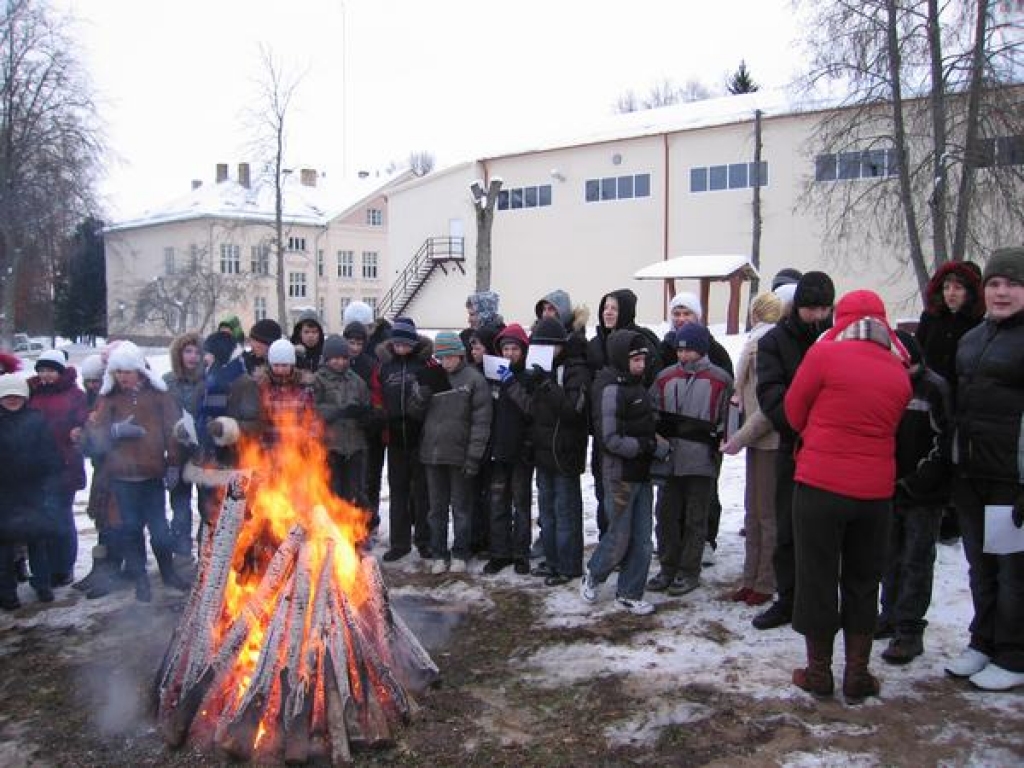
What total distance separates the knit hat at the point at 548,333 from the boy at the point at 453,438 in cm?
59

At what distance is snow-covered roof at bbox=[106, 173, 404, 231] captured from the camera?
52.0 m

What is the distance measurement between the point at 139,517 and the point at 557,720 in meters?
3.84

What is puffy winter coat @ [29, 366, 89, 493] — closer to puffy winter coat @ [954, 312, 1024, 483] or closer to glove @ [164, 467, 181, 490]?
glove @ [164, 467, 181, 490]

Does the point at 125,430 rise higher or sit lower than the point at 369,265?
lower

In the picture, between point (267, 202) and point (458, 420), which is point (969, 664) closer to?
point (458, 420)

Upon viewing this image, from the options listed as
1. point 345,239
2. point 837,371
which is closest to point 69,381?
point 837,371

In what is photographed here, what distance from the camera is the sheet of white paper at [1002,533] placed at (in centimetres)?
421

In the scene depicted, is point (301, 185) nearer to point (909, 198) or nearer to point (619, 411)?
point (909, 198)

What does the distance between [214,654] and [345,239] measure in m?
51.9

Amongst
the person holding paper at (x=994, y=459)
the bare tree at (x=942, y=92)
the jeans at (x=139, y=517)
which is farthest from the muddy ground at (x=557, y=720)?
the bare tree at (x=942, y=92)

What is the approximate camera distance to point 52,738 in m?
4.16

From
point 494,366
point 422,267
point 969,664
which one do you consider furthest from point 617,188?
point 969,664

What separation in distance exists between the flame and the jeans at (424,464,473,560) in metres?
1.07

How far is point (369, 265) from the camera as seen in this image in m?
55.2
